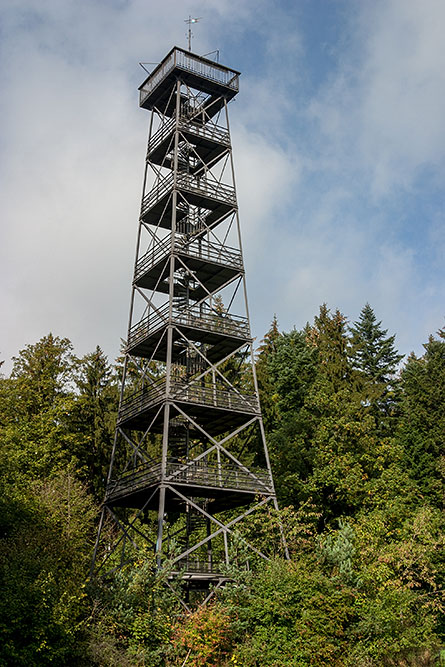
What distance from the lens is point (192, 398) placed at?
24.2m

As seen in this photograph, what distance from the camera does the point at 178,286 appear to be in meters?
27.7

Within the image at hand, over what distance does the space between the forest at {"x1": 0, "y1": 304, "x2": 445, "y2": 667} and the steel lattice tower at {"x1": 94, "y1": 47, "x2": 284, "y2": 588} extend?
2.05 meters

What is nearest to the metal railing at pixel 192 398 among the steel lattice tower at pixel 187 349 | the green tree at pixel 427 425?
the steel lattice tower at pixel 187 349

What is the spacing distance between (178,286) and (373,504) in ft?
45.5

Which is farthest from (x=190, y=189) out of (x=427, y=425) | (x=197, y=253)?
(x=427, y=425)

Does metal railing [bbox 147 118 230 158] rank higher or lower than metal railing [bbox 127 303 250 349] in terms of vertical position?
higher

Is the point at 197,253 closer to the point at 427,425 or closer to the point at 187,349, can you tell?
the point at 187,349

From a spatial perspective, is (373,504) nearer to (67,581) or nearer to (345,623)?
(345,623)

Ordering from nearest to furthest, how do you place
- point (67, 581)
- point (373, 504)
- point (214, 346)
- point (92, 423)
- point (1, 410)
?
point (67, 581) < point (214, 346) < point (373, 504) < point (1, 410) < point (92, 423)

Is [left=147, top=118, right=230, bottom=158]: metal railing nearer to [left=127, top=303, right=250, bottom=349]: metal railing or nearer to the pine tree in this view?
[left=127, top=303, right=250, bottom=349]: metal railing

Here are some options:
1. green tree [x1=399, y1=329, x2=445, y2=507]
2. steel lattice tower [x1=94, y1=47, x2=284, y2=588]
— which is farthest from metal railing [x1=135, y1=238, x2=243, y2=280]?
green tree [x1=399, y1=329, x2=445, y2=507]

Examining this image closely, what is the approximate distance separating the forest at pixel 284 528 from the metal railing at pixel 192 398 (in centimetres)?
407

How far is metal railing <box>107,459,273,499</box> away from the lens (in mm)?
22203

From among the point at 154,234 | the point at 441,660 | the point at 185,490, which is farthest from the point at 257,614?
the point at 154,234
